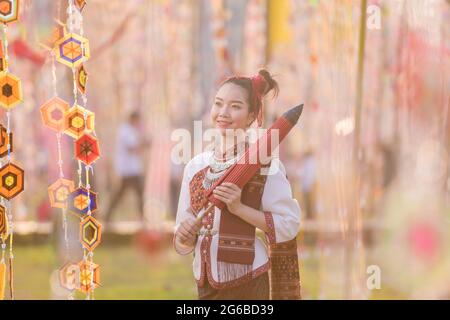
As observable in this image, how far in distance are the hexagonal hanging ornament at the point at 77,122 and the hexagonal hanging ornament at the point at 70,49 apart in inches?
5.3

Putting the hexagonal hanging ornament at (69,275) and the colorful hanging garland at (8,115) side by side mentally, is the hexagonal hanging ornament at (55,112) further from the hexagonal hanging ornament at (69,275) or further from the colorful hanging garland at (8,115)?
the hexagonal hanging ornament at (69,275)

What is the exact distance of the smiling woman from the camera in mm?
2055

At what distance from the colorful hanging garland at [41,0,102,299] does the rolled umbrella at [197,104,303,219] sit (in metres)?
0.42

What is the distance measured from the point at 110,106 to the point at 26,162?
148 cm

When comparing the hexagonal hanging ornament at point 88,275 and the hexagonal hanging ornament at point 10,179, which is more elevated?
the hexagonal hanging ornament at point 10,179

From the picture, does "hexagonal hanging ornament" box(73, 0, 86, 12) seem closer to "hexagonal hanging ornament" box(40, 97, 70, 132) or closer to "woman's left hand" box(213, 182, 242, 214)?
"hexagonal hanging ornament" box(40, 97, 70, 132)

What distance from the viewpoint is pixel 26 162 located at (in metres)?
7.30

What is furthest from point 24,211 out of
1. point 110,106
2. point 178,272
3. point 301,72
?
point 301,72

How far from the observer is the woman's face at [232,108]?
209 centimetres

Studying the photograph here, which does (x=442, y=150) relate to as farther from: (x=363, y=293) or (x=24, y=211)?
(x=24, y=211)

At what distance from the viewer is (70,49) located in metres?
2.18

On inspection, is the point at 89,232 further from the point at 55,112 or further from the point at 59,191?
the point at 55,112

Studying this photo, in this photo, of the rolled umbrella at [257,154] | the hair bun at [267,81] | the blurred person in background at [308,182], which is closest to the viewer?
the rolled umbrella at [257,154]

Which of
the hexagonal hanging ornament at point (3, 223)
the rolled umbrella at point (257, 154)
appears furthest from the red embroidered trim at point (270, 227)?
the hexagonal hanging ornament at point (3, 223)
